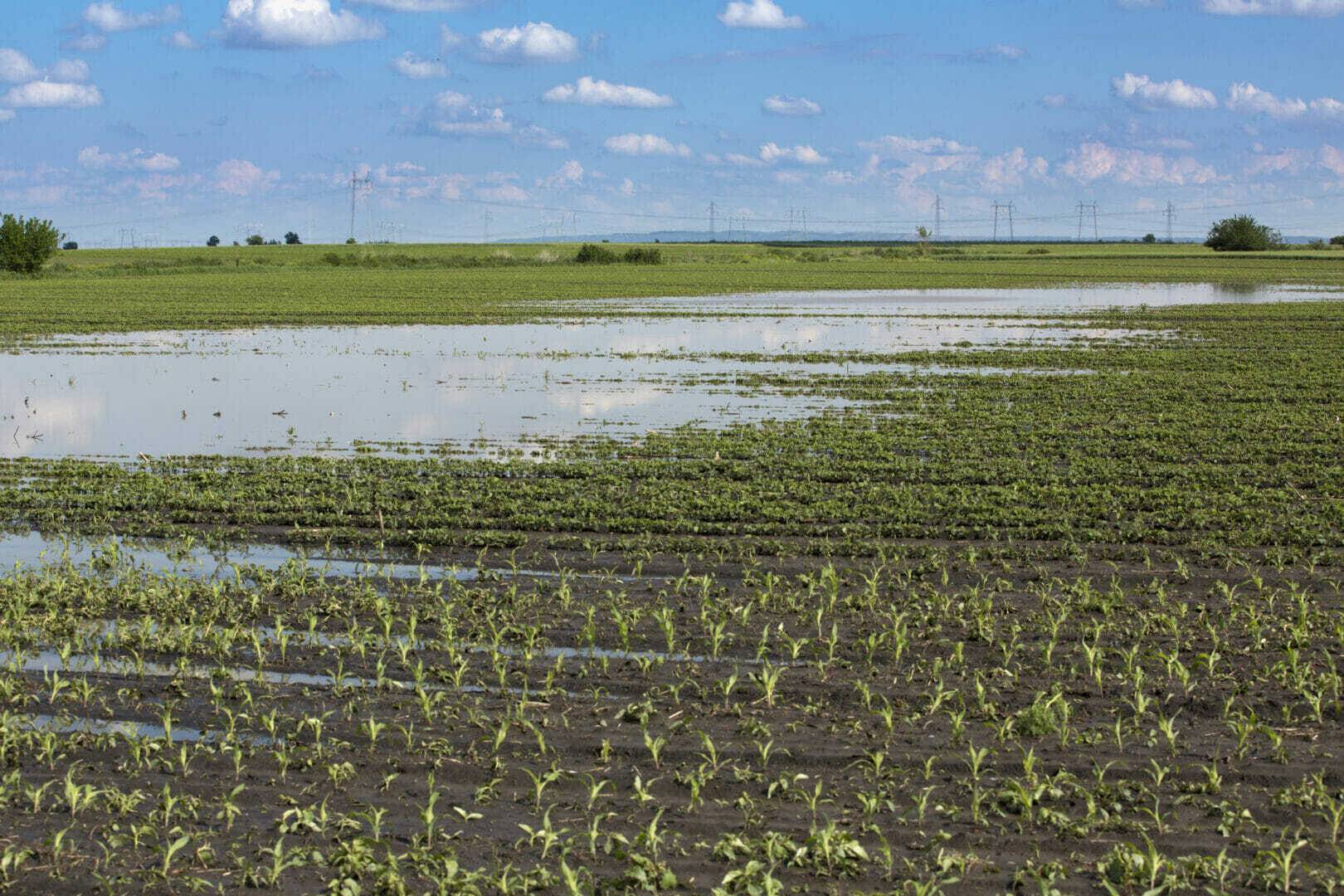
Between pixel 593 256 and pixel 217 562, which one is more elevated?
pixel 593 256

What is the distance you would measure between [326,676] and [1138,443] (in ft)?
40.4

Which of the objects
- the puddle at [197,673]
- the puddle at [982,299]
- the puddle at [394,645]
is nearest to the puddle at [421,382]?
the puddle at [982,299]

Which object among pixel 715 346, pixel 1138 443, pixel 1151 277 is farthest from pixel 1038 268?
pixel 1138 443

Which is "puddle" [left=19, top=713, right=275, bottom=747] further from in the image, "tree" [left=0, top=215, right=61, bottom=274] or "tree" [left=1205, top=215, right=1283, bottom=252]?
"tree" [left=1205, top=215, right=1283, bottom=252]

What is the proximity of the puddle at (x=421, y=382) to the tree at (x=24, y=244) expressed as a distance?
150ft

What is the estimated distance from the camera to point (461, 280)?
72.4 meters

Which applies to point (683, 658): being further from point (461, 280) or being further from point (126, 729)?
point (461, 280)

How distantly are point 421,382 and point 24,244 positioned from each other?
61065 millimetres

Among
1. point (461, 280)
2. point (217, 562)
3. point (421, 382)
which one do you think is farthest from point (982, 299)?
point (217, 562)

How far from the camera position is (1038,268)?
9688 cm

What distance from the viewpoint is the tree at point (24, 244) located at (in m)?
75.9

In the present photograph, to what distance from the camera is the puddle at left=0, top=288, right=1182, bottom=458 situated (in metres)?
19.1

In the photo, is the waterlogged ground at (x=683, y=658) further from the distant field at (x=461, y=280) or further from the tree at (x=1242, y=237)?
the tree at (x=1242, y=237)

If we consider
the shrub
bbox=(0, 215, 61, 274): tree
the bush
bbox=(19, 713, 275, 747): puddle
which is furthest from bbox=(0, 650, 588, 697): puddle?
the shrub
